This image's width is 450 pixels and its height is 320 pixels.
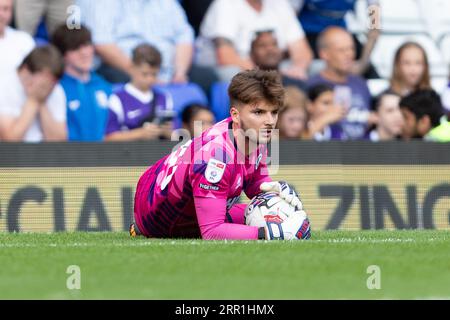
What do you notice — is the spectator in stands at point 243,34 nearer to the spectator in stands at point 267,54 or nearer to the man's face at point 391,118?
the spectator in stands at point 267,54

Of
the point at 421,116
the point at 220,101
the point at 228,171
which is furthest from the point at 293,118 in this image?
the point at 228,171

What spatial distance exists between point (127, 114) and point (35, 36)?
1658mm

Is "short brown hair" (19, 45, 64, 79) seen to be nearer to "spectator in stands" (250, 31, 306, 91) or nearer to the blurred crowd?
the blurred crowd

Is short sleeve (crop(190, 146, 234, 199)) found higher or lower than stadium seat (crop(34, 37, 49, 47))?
lower

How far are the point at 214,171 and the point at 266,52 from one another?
295 inches

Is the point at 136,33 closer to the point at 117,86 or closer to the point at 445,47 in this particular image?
the point at 117,86

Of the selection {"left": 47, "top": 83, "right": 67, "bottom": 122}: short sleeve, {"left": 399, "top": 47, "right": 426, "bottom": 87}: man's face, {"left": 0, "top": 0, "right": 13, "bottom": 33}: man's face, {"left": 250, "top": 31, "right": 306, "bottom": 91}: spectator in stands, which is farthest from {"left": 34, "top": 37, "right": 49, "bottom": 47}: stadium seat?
{"left": 399, "top": 47, "right": 426, "bottom": 87}: man's face

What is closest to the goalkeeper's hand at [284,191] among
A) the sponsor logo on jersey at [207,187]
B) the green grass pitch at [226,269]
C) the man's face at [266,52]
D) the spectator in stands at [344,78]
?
the green grass pitch at [226,269]

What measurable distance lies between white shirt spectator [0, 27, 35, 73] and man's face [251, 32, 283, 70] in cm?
325

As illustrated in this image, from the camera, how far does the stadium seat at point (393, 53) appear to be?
17.5 metres

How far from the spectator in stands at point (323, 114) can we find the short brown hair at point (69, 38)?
333 centimetres

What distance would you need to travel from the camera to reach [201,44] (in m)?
16.3

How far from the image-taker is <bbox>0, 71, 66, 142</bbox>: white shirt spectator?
1470 cm

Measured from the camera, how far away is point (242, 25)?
53.7 feet
